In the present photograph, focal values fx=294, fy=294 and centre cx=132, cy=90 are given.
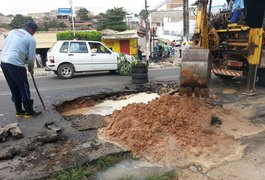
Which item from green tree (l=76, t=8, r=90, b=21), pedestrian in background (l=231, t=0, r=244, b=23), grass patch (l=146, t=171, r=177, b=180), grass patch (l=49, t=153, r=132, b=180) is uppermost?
green tree (l=76, t=8, r=90, b=21)

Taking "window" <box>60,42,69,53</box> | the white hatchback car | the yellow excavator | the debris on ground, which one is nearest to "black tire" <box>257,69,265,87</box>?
the yellow excavator

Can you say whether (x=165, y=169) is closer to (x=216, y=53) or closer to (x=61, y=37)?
(x=216, y=53)

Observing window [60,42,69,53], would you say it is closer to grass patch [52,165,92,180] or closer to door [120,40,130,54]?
grass patch [52,165,92,180]

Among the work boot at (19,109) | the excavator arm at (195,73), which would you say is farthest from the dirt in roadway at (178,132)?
the work boot at (19,109)

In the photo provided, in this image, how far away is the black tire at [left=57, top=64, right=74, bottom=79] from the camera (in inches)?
517

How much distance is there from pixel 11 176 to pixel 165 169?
2.05m

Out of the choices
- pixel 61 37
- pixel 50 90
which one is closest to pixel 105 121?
pixel 50 90

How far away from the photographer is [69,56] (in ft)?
43.0

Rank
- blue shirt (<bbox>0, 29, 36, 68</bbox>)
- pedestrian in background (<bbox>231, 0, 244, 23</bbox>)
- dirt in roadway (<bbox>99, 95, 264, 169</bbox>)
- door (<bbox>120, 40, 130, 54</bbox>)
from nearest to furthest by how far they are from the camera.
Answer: dirt in roadway (<bbox>99, 95, 264, 169</bbox>) < blue shirt (<bbox>0, 29, 36, 68</bbox>) < pedestrian in background (<bbox>231, 0, 244, 23</bbox>) < door (<bbox>120, 40, 130, 54</bbox>)

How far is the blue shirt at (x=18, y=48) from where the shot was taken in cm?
595

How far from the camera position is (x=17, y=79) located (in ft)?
19.9

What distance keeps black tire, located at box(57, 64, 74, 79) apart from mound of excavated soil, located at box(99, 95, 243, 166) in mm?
7836

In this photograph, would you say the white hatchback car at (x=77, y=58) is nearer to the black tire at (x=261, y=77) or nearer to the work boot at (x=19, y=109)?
the black tire at (x=261, y=77)

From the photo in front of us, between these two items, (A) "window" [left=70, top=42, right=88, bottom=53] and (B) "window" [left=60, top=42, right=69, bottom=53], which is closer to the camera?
(B) "window" [left=60, top=42, right=69, bottom=53]
